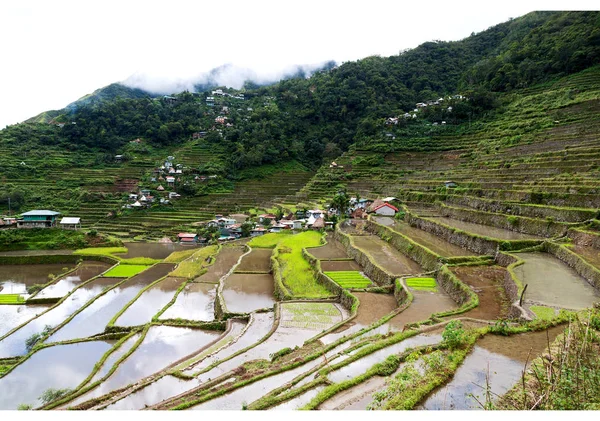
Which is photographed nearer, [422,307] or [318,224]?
[422,307]

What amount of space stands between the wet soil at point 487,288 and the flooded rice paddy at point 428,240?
5.83 feet

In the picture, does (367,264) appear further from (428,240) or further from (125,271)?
(125,271)

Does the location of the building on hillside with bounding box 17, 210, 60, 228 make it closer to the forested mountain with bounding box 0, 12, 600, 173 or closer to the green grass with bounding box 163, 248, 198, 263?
the green grass with bounding box 163, 248, 198, 263

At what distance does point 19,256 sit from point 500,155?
126 feet

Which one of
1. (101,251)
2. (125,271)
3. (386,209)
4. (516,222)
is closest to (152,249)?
(101,251)

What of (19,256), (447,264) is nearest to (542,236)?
(447,264)

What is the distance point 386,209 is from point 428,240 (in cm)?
933

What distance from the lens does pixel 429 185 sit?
2880cm

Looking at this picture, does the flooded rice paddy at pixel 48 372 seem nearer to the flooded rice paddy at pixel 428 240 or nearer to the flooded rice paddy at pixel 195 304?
the flooded rice paddy at pixel 195 304

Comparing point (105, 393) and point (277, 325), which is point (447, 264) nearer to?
point (277, 325)

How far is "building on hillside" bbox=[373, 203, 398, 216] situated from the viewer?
2688 centimetres

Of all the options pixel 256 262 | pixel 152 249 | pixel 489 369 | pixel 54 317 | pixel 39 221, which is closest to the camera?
pixel 489 369

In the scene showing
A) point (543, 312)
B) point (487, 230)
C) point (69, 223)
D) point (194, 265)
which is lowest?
point (194, 265)

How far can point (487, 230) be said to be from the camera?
1642 cm
